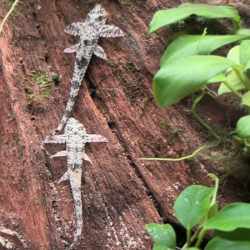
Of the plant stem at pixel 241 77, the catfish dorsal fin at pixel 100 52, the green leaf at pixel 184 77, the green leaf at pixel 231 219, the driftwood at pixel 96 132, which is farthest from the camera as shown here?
the catfish dorsal fin at pixel 100 52

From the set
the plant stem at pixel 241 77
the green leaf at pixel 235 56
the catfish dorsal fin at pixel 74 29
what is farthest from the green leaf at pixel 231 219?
the catfish dorsal fin at pixel 74 29

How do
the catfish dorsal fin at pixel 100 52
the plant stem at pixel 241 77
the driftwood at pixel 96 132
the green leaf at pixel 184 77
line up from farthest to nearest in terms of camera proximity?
the catfish dorsal fin at pixel 100 52 < the driftwood at pixel 96 132 < the plant stem at pixel 241 77 < the green leaf at pixel 184 77

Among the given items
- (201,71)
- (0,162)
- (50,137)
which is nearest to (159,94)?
(201,71)

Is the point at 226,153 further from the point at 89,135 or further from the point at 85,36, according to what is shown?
the point at 85,36

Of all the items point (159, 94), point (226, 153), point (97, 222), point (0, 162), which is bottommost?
point (97, 222)

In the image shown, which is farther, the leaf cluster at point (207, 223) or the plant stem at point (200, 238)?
the plant stem at point (200, 238)

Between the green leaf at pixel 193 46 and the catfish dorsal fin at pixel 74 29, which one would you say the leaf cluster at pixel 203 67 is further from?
the catfish dorsal fin at pixel 74 29
